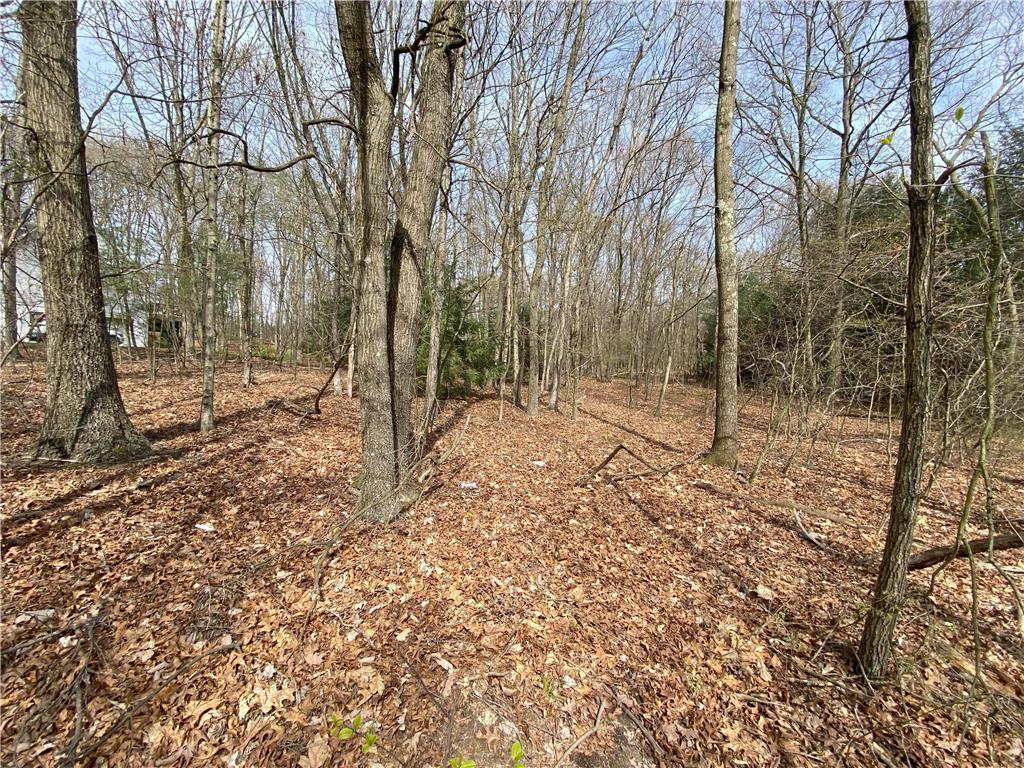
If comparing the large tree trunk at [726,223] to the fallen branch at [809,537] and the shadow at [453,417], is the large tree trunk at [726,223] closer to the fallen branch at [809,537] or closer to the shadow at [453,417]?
the fallen branch at [809,537]

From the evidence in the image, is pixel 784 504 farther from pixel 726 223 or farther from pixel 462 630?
pixel 462 630

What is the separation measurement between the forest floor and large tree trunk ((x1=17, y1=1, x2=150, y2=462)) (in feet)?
1.62

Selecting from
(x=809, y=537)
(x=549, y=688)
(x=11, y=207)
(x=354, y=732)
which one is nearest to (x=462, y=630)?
(x=549, y=688)

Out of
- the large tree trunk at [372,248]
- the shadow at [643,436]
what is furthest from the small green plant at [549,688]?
the shadow at [643,436]

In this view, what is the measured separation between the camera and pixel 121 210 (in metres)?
12.1

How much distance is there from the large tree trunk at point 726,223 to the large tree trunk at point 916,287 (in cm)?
352

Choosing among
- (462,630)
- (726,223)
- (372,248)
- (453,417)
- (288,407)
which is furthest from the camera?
(453,417)

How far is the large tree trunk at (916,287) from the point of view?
1926mm

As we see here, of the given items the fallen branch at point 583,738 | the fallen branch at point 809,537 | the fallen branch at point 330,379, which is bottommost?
the fallen branch at point 583,738

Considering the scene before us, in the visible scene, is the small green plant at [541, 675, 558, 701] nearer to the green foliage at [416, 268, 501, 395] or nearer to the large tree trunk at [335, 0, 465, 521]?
the large tree trunk at [335, 0, 465, 521]

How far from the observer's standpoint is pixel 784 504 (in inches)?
181

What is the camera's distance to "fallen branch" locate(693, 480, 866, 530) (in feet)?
14.0

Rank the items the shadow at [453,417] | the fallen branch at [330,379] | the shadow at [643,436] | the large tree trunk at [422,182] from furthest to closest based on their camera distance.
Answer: the shadow at [643,436] < the shadow at [453,417] < the fallen branch at [330,379] < the large tree trunk at [422,182]

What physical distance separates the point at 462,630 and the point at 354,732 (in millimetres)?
841
